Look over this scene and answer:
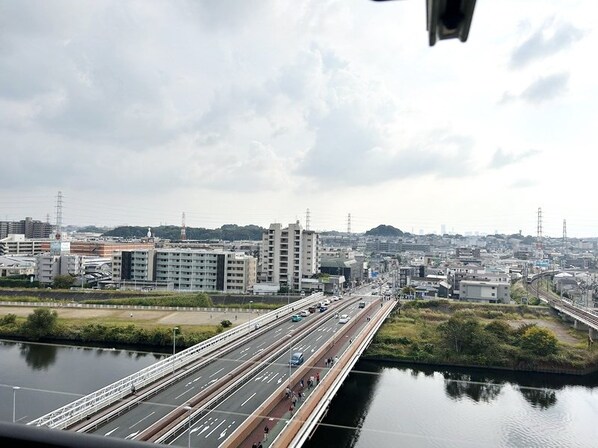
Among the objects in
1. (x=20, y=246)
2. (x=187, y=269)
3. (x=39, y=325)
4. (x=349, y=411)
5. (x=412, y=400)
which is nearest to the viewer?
(x=349, y=411)

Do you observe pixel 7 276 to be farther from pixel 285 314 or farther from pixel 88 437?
pixel 88 437

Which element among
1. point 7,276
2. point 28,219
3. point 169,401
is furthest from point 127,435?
point 28,219

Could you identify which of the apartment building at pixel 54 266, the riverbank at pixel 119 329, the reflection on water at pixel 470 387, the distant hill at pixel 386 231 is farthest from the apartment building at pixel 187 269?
the distant hill at pixel 386 231

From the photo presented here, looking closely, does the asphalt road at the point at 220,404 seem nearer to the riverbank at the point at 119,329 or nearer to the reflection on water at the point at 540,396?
the riverbank at the point at 119,329

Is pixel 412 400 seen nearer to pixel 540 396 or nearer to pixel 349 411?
pixel 349 411

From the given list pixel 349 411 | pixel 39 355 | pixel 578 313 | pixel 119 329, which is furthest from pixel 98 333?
pixel 578 313


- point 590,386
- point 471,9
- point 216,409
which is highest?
point 471,9
